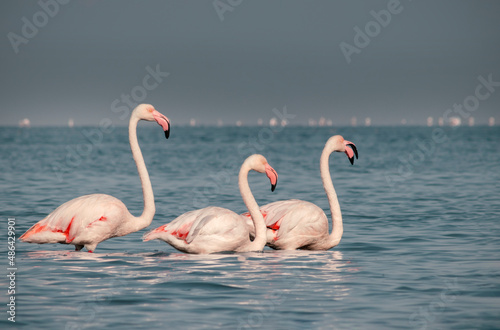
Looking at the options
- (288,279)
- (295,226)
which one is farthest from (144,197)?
(288,279)

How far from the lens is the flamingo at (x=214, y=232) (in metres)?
9.66

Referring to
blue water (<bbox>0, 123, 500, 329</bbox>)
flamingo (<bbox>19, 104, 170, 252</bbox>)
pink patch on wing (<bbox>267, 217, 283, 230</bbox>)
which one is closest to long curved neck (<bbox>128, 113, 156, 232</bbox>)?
flamingo (<bbox>19, 104, 170, 252</bbox>)

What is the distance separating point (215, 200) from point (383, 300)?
33.1ft

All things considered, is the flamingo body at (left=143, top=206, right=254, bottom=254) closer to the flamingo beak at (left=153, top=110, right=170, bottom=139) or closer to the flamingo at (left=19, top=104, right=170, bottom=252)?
the flamingo at (left=19, top=104, right=170, bottom=252)

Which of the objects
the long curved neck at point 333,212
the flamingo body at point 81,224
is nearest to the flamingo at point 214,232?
the flamingo body at point 81,224

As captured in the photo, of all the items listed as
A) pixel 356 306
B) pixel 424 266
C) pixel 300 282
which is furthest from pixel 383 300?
pixel 424 266

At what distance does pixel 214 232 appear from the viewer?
966 cm

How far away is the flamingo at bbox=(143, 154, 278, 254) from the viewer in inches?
380

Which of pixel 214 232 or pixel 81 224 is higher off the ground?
pixel 81 224

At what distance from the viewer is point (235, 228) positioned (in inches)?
383

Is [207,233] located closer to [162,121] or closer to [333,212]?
[162,121]

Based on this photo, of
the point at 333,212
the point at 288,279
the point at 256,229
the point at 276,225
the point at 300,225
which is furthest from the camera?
the point at 333,212

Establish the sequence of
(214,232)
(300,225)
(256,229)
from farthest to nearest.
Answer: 1. (300,225)
2. (256,229)
3. (214,232)

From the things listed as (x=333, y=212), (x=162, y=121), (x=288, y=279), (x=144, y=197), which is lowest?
(x=288, y=279)
